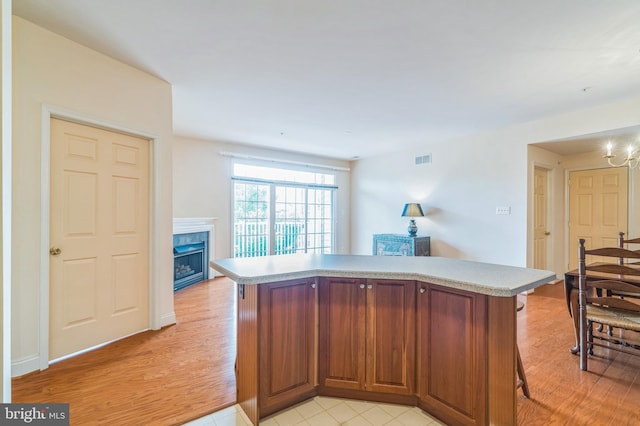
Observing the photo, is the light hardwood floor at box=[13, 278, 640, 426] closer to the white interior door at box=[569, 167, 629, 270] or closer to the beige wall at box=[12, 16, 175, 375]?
the beige wall at box=[12, 16, 175, 375]

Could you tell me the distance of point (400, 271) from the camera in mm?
1764

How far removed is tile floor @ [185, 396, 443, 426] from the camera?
1690 millimetres

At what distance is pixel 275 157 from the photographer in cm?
600

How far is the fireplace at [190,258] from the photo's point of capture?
14.8ft

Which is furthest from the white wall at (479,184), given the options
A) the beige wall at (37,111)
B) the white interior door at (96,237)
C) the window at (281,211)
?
the beige wall at (37,111)

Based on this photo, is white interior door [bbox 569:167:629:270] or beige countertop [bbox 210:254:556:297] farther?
white interior door [bbox 569:167:629:270]

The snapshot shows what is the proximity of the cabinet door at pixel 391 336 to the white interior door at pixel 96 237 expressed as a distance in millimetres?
2337

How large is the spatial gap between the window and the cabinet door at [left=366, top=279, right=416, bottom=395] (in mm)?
4155

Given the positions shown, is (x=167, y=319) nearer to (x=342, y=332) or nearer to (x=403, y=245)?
(x=342, y=332)

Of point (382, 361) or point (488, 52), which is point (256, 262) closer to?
point (382, 361)

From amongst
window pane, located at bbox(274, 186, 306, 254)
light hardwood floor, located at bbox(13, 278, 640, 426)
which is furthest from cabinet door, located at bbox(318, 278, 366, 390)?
window pane, located at bbox(274, 186, 306, 254)

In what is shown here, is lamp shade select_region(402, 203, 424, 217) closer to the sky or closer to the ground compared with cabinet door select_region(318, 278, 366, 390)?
closer to the sky

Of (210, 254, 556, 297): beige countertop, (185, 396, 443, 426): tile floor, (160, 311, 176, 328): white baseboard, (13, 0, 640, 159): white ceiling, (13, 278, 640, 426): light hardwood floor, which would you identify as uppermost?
(13, 0, 640, 159): white ceiling

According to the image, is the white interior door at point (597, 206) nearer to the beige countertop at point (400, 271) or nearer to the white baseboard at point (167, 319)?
the beige countertop at point (400, 271)
